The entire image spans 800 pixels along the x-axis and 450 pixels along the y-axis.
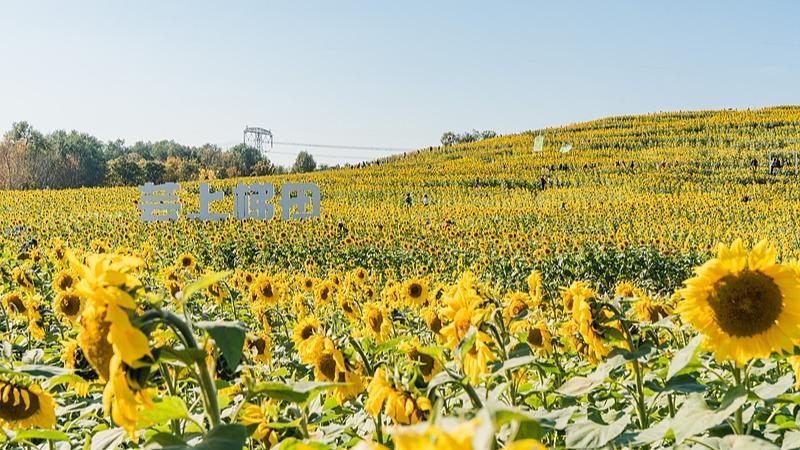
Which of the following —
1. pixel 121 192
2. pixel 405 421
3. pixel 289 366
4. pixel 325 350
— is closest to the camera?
pixel 405 421

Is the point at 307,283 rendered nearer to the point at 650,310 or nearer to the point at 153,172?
the point at 650,310

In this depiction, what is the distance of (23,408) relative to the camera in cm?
225

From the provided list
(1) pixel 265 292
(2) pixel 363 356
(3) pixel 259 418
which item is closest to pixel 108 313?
(3) pixel 259 418

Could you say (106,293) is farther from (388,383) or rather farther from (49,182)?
(49,182)

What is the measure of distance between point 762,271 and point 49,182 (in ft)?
229

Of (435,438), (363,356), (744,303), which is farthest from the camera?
(363,356)

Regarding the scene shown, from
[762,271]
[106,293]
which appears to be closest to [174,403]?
[106,293]

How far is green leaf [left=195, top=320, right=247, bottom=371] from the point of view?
129 cm

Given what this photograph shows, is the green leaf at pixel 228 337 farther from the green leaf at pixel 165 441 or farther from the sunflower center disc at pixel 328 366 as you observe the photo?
the sunflower center disc at pixel 328 366

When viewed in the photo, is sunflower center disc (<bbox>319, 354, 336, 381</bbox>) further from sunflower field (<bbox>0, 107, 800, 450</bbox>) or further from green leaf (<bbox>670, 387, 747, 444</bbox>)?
green leaf (<bbox>670, 387, 747, 444</bbox>)

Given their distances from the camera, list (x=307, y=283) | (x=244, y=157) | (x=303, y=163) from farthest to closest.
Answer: (x=244, y=157), (x=303, y=163), (x=307, y=283)

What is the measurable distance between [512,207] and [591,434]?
25.4 metres

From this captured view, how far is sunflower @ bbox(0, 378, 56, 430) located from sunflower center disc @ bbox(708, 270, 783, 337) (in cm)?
180

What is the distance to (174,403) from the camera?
1367 mm
